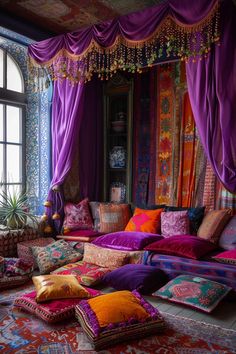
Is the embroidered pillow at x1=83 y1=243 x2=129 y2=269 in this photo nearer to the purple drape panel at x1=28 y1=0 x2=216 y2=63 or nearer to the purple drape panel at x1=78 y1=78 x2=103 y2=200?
the purple drape panel at x1=78 y1=78 x2=103 y2=200

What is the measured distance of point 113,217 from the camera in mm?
4824

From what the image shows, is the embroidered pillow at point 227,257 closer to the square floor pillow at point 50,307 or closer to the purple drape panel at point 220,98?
the purple drape panel at point 220,98

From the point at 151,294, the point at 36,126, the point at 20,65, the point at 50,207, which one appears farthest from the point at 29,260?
the point at 20,65

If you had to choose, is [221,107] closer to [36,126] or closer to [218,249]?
[218,249]

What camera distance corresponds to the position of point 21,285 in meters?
3.84

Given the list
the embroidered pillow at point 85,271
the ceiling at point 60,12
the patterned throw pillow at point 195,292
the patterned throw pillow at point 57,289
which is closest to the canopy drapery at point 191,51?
the ceiling at point 60,12

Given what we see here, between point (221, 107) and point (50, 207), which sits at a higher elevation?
point (221, 107)

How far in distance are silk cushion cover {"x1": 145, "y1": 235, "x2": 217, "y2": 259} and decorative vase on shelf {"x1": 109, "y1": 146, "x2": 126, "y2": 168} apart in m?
1.65

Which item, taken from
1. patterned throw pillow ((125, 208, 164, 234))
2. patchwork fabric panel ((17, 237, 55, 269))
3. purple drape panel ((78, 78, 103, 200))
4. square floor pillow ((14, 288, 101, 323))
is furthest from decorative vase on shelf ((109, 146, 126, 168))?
square floor pillow ((14, 288, 101, 323))

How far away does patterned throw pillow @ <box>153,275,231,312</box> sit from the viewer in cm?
313

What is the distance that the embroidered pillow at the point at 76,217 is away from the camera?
16.0 ft

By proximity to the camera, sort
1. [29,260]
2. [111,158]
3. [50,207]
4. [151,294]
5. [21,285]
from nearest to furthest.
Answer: [151,294]
[21,285]
[29,260]
[50,207]
[111,158]

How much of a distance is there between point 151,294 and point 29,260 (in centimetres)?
152

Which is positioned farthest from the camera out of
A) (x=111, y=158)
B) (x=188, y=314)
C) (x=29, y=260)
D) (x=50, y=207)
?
(x=111, y=158)
